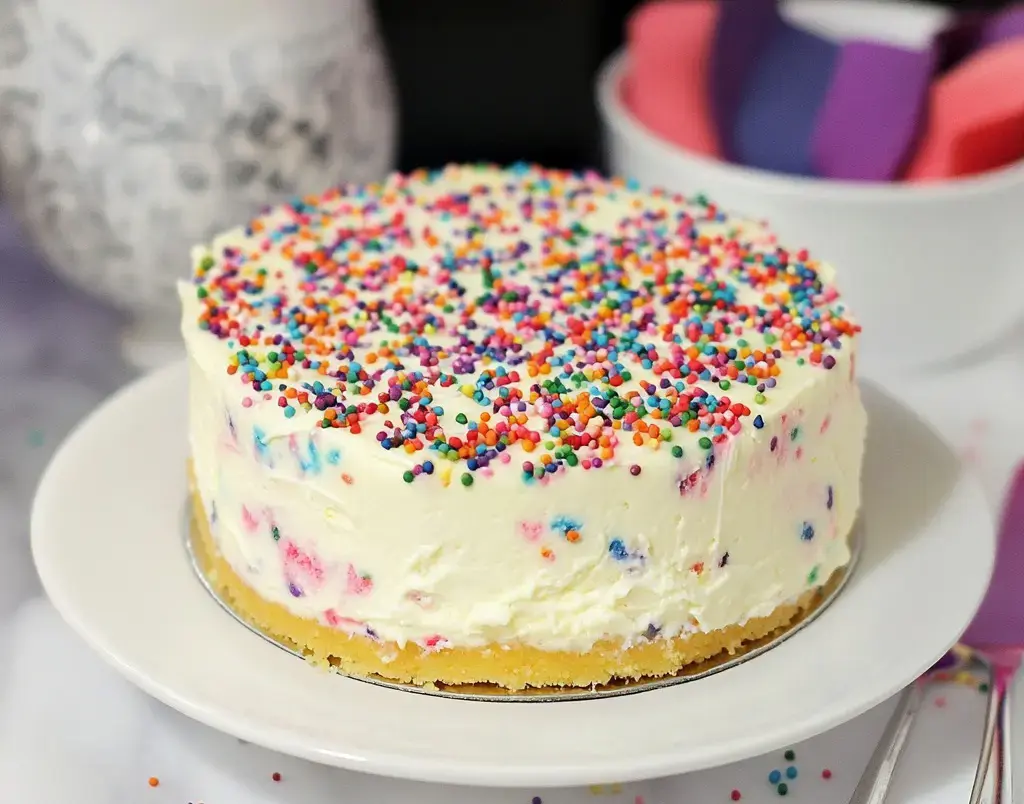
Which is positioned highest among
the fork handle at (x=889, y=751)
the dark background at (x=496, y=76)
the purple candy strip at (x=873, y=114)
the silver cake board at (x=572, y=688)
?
the purple candy strip at (x=873, y=114)

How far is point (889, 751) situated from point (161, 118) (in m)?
1.01

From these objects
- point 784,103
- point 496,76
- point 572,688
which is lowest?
point 572,688

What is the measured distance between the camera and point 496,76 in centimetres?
191

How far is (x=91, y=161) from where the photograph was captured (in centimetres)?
142

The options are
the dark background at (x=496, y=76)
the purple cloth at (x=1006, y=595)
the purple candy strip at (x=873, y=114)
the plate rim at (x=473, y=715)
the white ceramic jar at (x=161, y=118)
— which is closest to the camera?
the plate rim at (x=473, y=715)

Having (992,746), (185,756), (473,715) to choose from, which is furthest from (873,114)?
(185,756)

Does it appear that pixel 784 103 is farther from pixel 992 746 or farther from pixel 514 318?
pixel 992 746

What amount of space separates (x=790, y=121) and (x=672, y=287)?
500mm

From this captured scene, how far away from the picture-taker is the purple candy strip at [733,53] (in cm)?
161

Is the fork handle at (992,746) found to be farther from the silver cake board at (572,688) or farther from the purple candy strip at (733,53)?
the purple candy strip at (733,53)

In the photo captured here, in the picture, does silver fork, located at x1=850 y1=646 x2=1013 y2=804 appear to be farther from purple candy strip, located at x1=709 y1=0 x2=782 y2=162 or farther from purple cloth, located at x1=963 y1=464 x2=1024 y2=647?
purple candy strip, located at x1=709 y1=0 x2=782 y2=162

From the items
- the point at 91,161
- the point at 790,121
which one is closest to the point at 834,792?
the point at 790,121

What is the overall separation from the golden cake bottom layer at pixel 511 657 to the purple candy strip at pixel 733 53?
81cm

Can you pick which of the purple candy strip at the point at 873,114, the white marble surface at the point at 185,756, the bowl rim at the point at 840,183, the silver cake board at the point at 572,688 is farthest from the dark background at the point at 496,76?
the silver cake board at the point at 572,688
